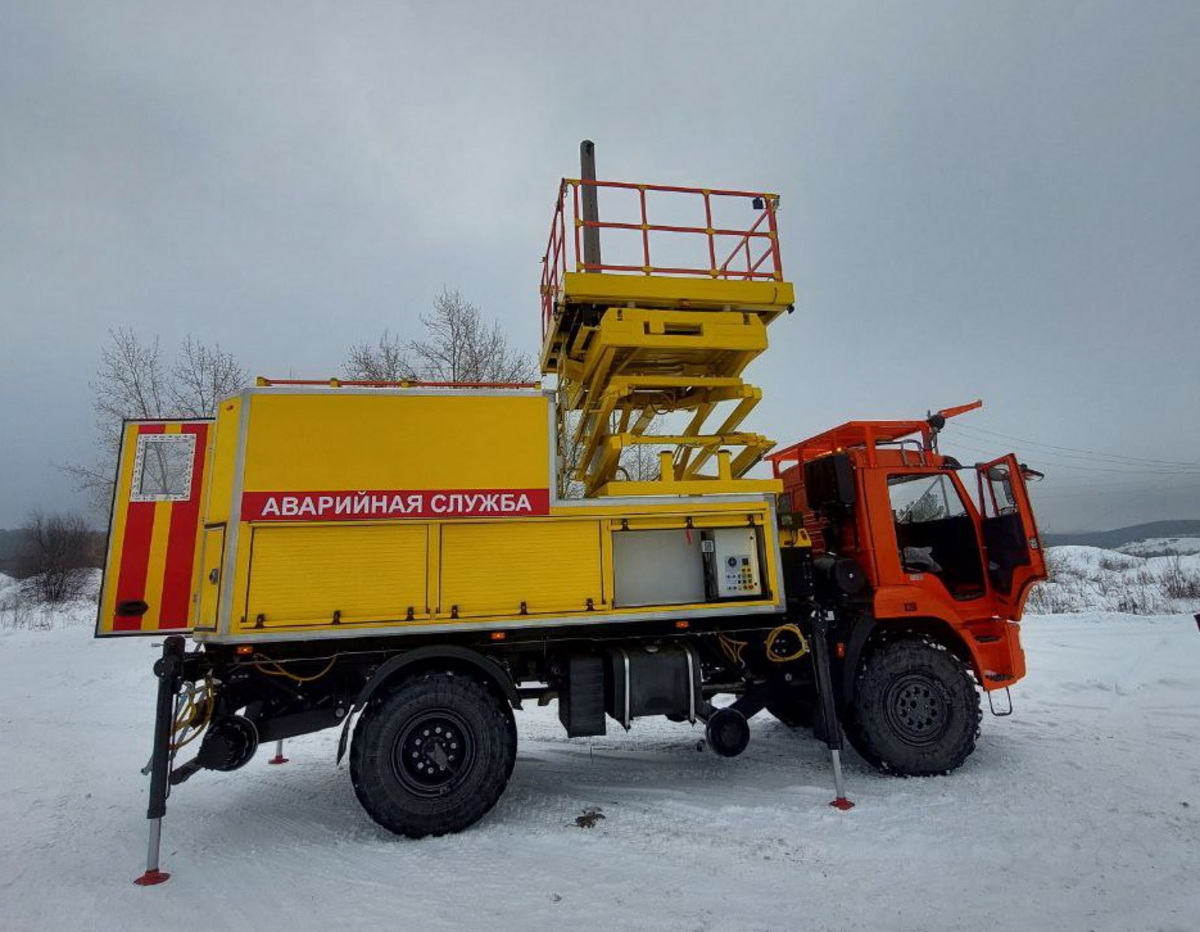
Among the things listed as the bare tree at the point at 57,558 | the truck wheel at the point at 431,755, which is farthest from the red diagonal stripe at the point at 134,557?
the bare tree at the point at 57,558

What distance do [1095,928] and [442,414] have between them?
4.97 metres

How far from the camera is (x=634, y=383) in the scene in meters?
5.99

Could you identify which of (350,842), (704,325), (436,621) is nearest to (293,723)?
(350,842)

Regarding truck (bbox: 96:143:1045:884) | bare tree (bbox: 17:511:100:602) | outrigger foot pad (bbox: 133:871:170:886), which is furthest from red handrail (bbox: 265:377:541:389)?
bare tree (bbox: 17:511:100:602)

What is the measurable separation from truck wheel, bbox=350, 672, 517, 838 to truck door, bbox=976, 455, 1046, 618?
15.9 feet

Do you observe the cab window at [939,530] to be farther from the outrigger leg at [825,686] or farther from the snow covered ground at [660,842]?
the snow covered ground at [660,842]

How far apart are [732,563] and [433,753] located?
9.10 ft

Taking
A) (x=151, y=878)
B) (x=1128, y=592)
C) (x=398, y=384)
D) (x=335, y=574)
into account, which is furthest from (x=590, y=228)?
(x=1128, y=592)

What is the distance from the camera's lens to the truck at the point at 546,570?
15.7 ft

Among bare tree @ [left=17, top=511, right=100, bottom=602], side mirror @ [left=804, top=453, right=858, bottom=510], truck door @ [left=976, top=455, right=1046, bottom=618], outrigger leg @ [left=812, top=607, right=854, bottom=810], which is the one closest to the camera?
outrigger leg @ [left=812, top=607, right=854, bottom=810]

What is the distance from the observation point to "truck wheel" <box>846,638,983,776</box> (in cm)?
578

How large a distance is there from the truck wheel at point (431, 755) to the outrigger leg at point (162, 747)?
1.18 metres

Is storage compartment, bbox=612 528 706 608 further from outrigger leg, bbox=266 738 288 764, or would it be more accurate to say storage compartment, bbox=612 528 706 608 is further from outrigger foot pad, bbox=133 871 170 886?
outrigger leg, bbox=266 738 288 764

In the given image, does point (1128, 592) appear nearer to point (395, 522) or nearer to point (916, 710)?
point (916, 710)
